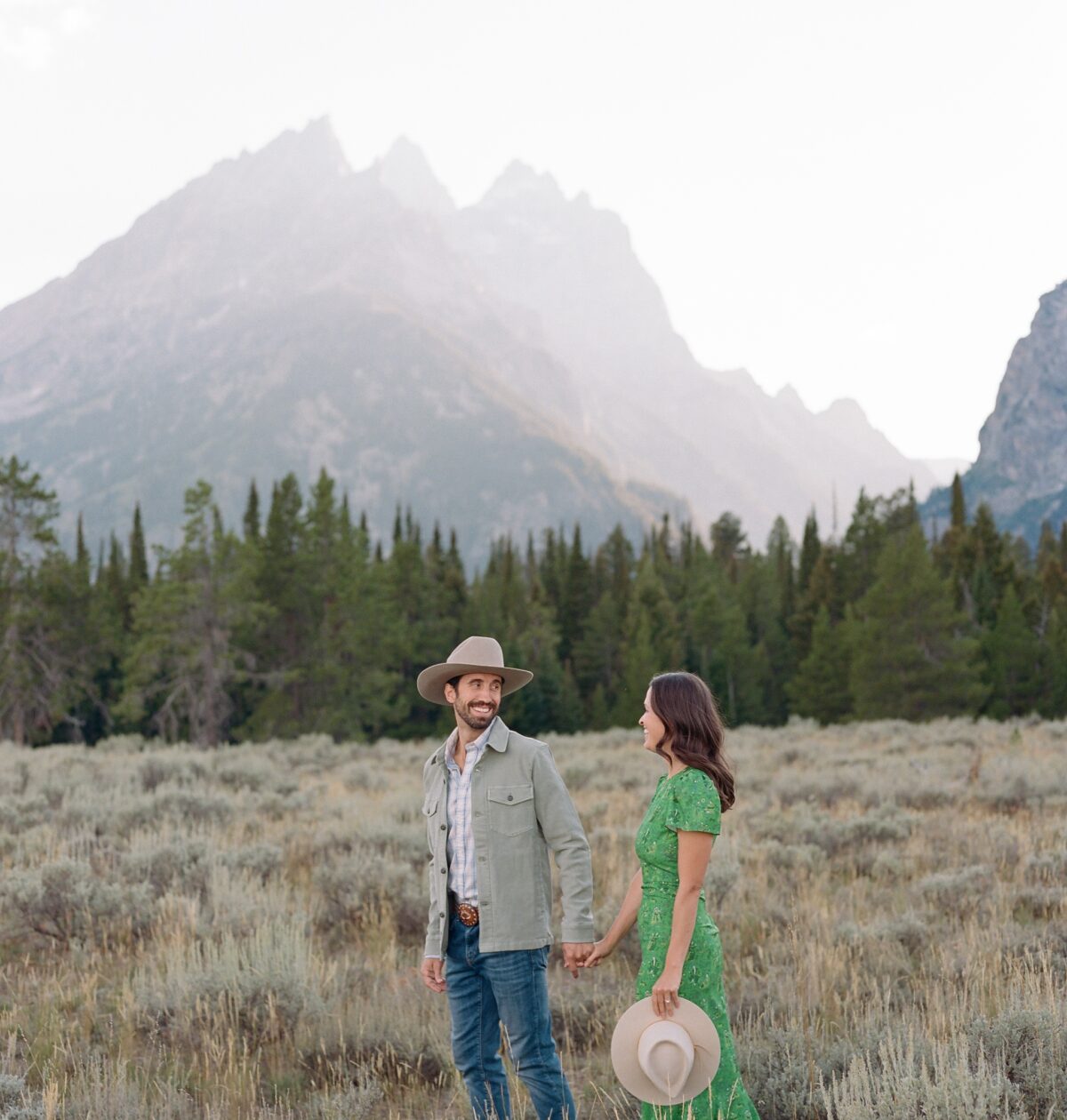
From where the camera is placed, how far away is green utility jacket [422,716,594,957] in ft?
12.2

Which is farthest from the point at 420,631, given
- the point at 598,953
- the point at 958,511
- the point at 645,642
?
the point at 598,953

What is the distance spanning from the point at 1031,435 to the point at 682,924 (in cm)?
21031

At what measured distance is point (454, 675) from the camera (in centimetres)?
403

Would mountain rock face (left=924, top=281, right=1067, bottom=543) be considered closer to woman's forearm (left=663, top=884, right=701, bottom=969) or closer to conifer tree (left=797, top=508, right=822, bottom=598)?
conifer tree (left=797, top=508, right=822, bottom=598)

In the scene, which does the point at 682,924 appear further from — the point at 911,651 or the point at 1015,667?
the point at 1015,667

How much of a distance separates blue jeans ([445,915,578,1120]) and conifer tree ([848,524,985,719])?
120ft

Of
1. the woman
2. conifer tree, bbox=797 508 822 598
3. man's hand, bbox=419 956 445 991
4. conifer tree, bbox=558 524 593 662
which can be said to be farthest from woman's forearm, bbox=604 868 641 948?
conifer tree, bbox=558 524 593 662

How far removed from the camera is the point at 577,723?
53250 mm

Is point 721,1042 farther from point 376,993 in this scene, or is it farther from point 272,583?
point 272,583

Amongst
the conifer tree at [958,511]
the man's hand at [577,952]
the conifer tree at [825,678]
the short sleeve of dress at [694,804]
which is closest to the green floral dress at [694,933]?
the short sleeve of dress at [694,804]

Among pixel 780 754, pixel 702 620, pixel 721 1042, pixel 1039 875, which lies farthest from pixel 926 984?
pixel 702 620

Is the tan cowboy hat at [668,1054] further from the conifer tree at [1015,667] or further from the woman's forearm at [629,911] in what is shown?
the conifer tree at [1015,667]

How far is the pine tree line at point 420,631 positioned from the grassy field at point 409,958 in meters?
27.0

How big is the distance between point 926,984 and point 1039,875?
3.18 meters
